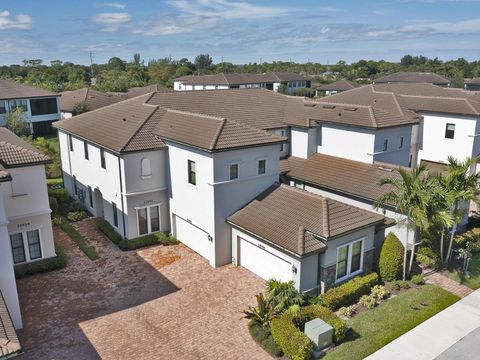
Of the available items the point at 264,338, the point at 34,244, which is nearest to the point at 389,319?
the point at 264,338

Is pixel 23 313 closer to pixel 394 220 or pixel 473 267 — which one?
pixel 394 220

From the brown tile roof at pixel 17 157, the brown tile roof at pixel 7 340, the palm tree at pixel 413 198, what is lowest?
the brown tile roof at pixel 7 340

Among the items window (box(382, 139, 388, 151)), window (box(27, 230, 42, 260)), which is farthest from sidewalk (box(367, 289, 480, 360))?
window (box(27, 230, 42, 260))

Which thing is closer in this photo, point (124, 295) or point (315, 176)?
point (124, 295)

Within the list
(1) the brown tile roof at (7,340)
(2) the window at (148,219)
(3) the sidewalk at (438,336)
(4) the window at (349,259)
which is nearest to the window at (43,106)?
(2) the window at (148,219)

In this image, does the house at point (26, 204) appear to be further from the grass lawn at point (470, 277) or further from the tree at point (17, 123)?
the tree at point (17, 123)

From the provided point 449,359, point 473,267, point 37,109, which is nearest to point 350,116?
point 473,267

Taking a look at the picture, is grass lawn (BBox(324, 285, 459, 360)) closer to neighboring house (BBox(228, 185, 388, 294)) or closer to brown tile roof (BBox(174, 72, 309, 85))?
neighboring house (BBox(228, 185, 388, 294))
